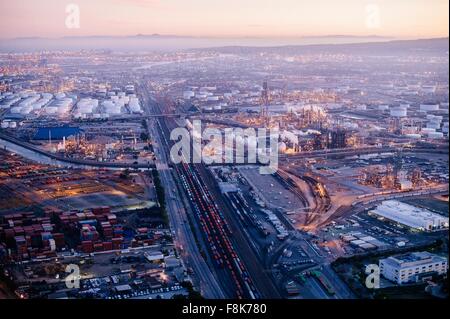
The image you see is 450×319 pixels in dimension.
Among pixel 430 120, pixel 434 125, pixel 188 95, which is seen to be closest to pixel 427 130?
pixel 434 125

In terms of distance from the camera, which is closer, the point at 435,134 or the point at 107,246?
the point at 107,246

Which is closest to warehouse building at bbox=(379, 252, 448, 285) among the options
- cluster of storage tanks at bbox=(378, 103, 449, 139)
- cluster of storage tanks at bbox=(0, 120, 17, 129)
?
cluster of storage tanks at bbox=(378, 103, 449, 139)

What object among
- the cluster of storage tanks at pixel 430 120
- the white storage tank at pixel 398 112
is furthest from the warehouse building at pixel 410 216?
the white storage tank at pixel 398 112

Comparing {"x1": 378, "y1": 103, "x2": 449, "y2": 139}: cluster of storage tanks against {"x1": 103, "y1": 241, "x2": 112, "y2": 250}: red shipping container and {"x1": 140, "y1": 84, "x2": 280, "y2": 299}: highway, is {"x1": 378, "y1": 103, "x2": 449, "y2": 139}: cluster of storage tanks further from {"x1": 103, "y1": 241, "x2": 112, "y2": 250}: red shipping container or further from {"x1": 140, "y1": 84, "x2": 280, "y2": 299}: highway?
{"x1": 103, "y1": 241, "x2": 112, "y2": 250}: red shipping container

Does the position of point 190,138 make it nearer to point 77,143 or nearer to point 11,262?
point 77,143

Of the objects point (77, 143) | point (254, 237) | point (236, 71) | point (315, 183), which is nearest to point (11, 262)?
point (254, 237)

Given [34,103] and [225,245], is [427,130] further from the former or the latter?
[34,103]
